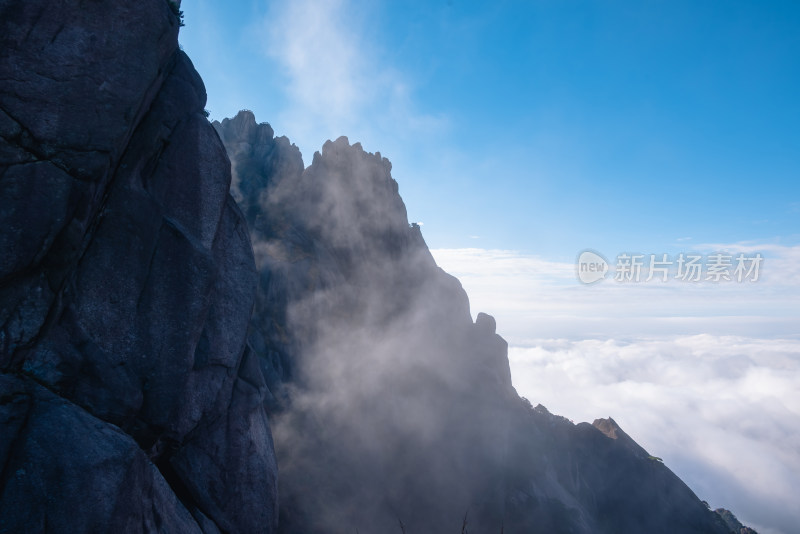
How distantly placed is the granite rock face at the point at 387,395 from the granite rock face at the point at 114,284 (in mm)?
26914

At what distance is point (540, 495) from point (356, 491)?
1175 inches

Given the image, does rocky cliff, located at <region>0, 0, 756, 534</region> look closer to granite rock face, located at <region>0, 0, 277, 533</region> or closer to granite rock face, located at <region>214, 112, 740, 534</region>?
granite rock face, located at <region>0, 0, 277, 533</region>

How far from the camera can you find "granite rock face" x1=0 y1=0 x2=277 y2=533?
44.4 feet

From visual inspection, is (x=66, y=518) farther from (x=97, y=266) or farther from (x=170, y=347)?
(x=97, y=266)

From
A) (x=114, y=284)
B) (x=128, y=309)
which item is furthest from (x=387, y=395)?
(x=114, y=284)

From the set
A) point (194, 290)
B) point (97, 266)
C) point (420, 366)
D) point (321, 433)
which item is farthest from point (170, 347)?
point (420, 366)

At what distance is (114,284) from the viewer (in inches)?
701

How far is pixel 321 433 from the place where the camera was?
174 ft

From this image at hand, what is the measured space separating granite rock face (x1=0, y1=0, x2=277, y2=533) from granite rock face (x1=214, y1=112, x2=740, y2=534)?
26.9 meters

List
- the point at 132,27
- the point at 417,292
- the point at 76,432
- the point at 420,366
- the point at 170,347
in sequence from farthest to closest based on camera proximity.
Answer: the point at 417,292, the point at 420,366, the point at 170,347, the point at 132,27, the point at 76,432

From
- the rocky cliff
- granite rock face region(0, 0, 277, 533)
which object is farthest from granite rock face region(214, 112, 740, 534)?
granite rock face region(0, 0, 277, 533)

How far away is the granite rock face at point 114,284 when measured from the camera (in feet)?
44.4

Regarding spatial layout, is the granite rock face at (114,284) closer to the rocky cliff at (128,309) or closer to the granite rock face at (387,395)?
the rocky cliff at (128,309)

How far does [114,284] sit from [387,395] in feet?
167
